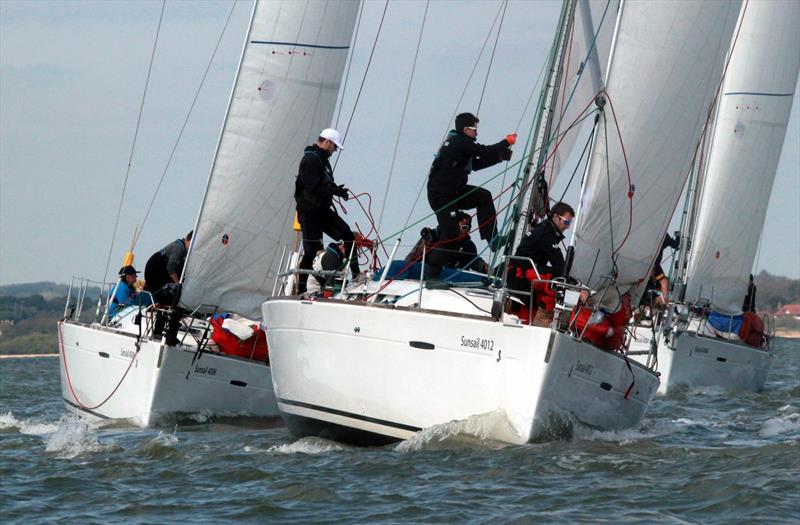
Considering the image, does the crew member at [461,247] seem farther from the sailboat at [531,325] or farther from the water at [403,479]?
the water at [403,479]

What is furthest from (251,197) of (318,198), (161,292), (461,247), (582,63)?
(582,63)

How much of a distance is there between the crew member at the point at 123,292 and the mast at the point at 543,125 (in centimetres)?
577

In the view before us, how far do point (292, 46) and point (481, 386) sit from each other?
6.48 m

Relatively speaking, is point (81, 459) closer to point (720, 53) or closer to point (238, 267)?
point (238, 267)

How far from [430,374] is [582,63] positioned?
5.33 metres

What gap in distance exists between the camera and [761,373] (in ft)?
72.3

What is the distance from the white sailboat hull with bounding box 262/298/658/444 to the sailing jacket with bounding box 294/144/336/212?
1573 millimetres

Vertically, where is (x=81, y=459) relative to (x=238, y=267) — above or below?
below

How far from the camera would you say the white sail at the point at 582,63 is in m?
14.9

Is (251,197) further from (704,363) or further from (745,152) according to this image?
(745,152)

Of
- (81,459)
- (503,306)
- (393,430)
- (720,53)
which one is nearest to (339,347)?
(393,430)

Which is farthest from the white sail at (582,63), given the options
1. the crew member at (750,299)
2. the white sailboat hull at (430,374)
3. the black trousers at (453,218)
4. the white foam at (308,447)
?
the crew member at (750,299)

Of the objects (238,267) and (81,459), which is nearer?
(81,459)

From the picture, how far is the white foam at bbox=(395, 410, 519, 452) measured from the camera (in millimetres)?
10867
